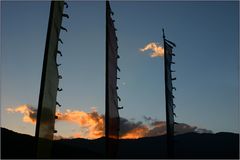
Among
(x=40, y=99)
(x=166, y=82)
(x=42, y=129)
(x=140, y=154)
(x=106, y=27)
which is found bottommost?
(x=140, y=154)

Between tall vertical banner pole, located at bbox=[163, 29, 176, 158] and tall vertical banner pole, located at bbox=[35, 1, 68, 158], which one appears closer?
tall vertical banner pole, located at bbox=[35, 1, 68, 158]

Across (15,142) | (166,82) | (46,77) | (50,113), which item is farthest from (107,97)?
(15,142)

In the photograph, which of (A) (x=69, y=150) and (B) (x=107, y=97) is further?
(A) (x=69, y=150)

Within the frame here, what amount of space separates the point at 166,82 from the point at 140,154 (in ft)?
525

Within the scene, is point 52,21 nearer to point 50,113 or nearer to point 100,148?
point 50,113

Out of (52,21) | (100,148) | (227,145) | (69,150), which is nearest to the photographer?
(52,21)

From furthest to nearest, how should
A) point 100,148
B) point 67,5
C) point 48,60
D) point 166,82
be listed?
point 100,148 < point 166,82 < point 67,5 < point 48,60

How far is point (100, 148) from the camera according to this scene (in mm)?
167875

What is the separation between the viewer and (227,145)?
622 feet

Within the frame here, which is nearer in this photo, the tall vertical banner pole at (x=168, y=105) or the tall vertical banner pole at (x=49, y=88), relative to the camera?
the tall vertical banner pole at (x=49, y=88)

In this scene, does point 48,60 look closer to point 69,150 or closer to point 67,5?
point 67,5

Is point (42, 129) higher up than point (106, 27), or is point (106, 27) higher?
point (106, 27)

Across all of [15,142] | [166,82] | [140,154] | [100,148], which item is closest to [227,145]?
[140,154]

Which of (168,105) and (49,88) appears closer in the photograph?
(49,88)
